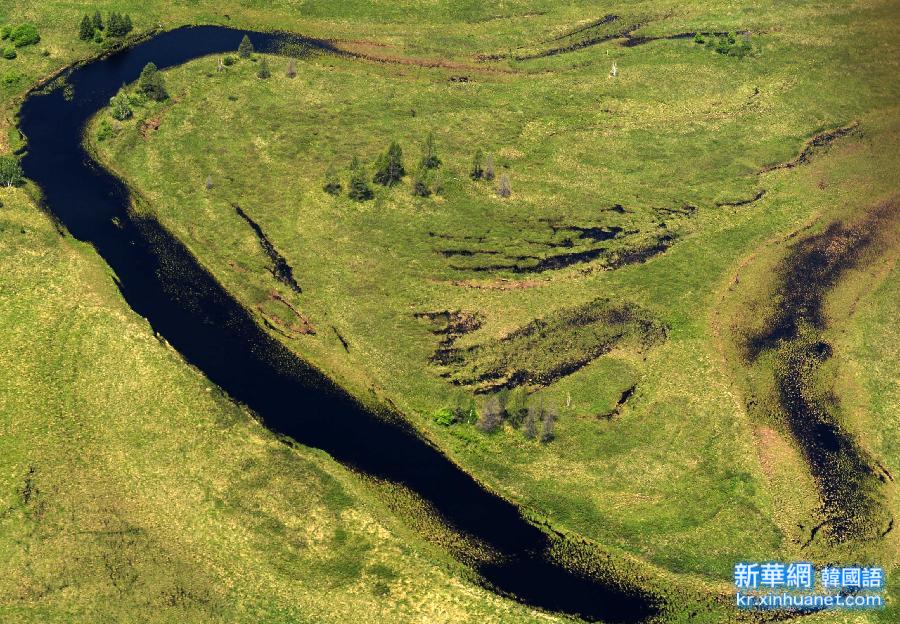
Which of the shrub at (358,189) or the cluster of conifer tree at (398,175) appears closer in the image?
the shrub at (358,189)

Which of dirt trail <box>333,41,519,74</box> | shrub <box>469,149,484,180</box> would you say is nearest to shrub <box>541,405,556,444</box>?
shrub <box>469,149,484,180</box>

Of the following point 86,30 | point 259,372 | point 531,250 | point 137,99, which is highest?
point 86,30

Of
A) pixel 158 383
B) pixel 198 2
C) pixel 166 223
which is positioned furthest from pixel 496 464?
pixel 198 2

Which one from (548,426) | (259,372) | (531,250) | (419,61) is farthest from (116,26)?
(548,426)

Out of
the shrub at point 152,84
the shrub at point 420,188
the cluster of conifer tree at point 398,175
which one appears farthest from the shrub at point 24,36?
the shrub at point 420,188

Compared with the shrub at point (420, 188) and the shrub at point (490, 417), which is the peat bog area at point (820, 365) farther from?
the shrub at point (420, 188)

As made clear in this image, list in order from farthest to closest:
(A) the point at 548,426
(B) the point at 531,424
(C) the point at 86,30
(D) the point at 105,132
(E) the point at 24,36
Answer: (C) the point at 86,30 → (E) the point at 24,36 → (D) the point at 105,132 → (A) the point at 548,426 → (B) the point at 531,424

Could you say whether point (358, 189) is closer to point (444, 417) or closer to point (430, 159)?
point (430, 159)
